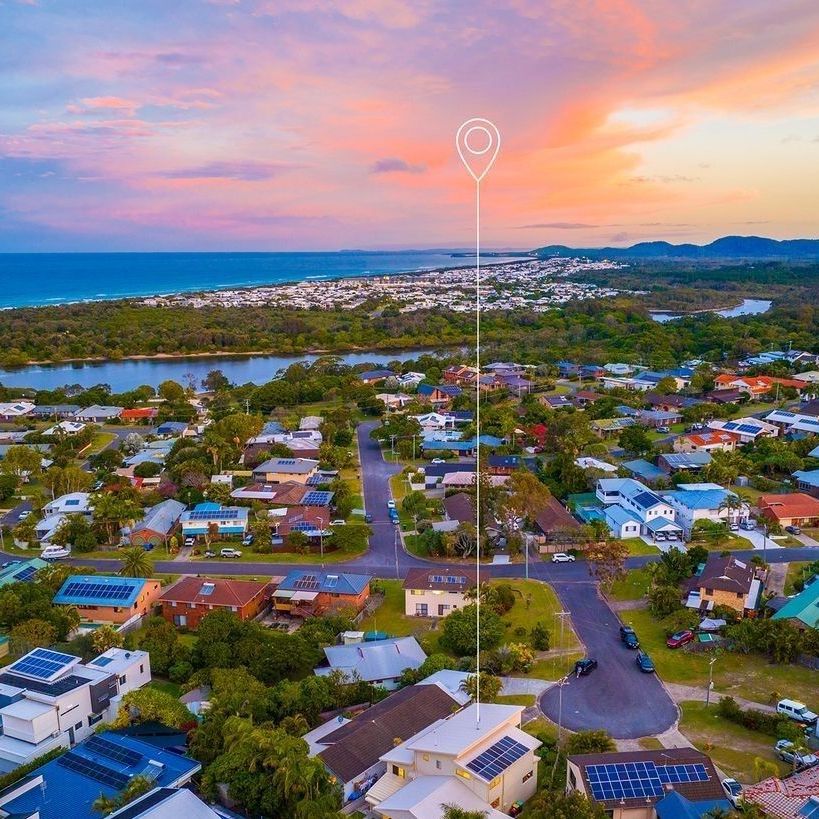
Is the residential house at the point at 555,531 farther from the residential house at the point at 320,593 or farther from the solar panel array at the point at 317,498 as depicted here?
the solar panel array at the point at 317,498

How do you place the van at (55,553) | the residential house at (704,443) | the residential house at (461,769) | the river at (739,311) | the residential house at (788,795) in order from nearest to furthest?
the residential house at (788,795)
the residential house at (461,769)
the van at (55,553)
the residential house at (704,443)
the river at (739,311)

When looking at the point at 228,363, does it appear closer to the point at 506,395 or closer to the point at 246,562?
the point at 506,395

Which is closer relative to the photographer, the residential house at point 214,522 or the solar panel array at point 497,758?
the solar panel array at point 497,758

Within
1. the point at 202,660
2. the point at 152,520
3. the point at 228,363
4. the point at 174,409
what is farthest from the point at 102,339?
the point at 202,660

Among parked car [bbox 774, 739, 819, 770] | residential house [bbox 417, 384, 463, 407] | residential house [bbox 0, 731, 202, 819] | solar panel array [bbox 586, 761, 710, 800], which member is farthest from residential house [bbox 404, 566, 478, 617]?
residential house [bbox 417, 384, 463, 407]

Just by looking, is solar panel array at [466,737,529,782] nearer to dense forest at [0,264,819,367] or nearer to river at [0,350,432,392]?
river at [0,350,432,392]

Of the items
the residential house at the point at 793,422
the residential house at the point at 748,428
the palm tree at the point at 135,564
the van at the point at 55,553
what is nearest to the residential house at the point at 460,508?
the palm tree at the point at 135,564

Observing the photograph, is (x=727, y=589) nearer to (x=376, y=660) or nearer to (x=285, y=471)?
(x=376, y=660)

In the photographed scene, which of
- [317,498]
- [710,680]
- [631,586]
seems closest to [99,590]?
[317,498]
